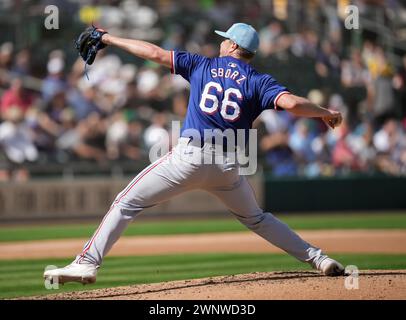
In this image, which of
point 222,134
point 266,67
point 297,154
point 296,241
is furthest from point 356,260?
point 266,67

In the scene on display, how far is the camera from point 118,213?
6492 millimetres

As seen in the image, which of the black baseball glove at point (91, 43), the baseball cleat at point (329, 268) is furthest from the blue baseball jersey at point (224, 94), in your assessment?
the baseball cleat at point (329, 268)

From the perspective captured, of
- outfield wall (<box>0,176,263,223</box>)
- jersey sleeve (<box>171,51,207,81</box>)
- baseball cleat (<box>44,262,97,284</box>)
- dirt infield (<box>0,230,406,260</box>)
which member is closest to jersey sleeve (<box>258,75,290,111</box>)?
jersey sleeve (<box>171,51,207,81</box>)

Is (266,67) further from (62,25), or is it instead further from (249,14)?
(62,25)

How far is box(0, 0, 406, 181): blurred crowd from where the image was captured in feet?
49.6

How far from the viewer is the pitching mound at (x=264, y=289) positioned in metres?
6.45

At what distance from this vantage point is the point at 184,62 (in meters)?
6.61

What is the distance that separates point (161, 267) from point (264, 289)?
2.71m

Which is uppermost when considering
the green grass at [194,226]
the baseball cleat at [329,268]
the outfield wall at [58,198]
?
the outfield wall at [58,198]

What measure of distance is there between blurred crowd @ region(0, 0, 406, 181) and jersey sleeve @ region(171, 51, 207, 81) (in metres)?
8.50

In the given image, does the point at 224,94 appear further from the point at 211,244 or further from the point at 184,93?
the point at 184,93
